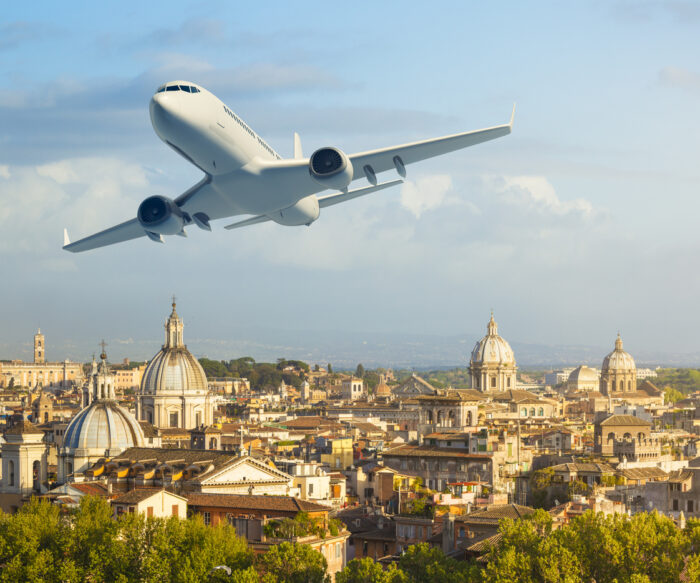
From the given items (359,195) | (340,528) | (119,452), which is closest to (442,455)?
(119,452)

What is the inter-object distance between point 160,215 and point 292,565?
14.4 m

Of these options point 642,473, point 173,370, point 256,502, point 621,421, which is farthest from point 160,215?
point 173,370

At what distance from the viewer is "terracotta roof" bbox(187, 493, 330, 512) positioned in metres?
61.3

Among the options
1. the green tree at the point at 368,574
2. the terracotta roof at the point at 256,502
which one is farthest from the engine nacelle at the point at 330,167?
the terracotta roof at the point at 256,502

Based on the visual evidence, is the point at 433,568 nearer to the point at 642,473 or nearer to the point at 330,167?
the point at 330,167

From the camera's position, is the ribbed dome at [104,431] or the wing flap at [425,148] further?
the ribbed dome at [104,431]

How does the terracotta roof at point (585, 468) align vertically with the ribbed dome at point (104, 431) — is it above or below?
below

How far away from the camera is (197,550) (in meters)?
52.9

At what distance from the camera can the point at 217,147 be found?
135 feet

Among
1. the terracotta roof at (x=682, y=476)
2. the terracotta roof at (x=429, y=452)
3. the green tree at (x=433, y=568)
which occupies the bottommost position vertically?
the green tree at (x=433, y=568)

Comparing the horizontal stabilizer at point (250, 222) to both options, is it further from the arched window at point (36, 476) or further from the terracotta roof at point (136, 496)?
the arched window at point (36, 476)

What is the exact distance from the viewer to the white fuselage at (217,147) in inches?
1539

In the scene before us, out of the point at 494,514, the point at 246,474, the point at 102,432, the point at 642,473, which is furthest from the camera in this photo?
the point at 642,473

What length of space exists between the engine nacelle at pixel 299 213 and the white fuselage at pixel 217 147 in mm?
1377
